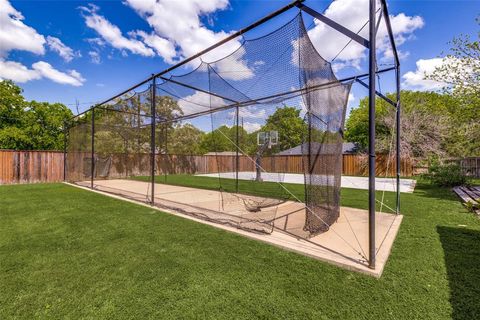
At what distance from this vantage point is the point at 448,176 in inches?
269

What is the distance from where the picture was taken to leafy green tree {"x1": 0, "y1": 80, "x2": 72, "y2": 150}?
13.6m

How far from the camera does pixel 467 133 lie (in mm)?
6871

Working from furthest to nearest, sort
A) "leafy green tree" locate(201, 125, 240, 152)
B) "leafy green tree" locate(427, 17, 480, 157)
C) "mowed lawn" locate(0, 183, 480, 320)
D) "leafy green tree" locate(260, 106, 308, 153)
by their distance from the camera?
"leafy green tree" locate(427, 17, 480, 157), "leafy green tree" locate(201, 125, 240, 152), "leafy green tree" locate(260, 106, 308, 153), "mowed lawn" locate(0, 183, 480, 320)

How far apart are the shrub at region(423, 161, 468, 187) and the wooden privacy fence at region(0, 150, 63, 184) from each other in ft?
44.8

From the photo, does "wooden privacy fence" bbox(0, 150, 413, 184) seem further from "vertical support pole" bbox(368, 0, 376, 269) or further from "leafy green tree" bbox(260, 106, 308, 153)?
"vertical support pole" bbox(368, 0, 376, 269)

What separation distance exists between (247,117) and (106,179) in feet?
25.2

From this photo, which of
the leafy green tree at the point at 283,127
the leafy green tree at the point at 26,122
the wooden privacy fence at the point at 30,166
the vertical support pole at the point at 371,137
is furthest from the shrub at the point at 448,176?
the leafy green tree at the point at 26,122

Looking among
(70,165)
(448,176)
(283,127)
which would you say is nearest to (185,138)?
(70,165)

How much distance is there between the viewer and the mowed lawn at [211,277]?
139 centimetres

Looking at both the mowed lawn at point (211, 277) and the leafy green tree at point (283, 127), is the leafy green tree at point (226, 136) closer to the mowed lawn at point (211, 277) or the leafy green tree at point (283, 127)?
the leafy green tree at point (283, 127)

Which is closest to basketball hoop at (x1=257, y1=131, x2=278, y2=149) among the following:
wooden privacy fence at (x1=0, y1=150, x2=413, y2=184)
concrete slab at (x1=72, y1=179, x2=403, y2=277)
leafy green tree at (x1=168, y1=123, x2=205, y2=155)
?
concrete slab at (x1=72, y1=179, x2=403, y2=277)

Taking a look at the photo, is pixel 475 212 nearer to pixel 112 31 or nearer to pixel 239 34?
pixel 239 34

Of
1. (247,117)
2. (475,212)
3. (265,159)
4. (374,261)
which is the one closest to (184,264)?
(374,261)

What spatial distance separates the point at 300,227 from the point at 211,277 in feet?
5.33
